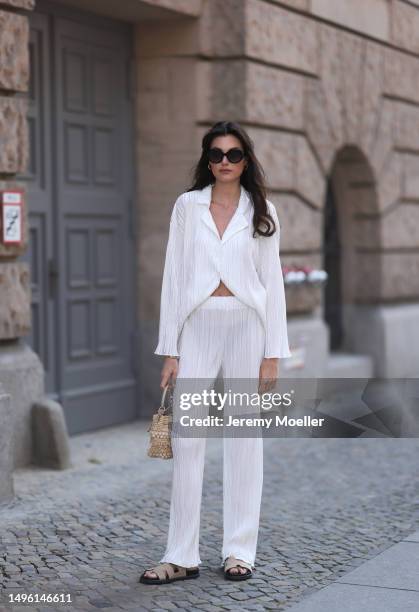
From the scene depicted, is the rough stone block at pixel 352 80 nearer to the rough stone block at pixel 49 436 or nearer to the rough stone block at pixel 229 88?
the rough stone block at pixel 229 88

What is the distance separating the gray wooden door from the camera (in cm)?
816

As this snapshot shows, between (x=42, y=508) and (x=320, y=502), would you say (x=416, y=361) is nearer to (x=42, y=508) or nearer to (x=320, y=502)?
(x=320, y=502)

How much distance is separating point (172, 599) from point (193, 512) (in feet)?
1.22

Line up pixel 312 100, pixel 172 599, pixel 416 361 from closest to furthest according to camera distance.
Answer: pixel 172 599 < pixel 312 100 < pixel 416 361

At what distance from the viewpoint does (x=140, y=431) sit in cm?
879

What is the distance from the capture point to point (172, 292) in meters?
4.97

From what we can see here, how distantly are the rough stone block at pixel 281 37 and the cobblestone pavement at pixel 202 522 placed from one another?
9.79ft

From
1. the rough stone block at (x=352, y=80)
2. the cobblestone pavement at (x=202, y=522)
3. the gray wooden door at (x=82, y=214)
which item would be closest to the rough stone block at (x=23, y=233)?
the gray wooden door at (x=82, y=214)

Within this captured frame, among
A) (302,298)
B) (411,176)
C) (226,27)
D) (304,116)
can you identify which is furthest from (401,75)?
(226,27)

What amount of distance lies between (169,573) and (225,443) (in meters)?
0.57

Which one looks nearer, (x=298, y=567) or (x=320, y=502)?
(x=298, y=567)

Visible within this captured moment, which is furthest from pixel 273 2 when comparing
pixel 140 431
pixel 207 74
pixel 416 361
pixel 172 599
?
pixel 172 599

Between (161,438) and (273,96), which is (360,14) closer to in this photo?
(273,96)

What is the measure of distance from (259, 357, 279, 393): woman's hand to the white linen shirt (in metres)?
0.03
